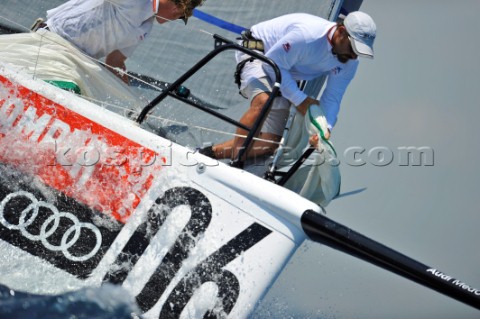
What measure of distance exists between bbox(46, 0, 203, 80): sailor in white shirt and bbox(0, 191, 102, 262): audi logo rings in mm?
853

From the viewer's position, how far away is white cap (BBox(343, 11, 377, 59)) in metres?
2.79

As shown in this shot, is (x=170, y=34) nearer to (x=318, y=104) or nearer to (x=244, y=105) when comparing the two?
(x=244, y=105)

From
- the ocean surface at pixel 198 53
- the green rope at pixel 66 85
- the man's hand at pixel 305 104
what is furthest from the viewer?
the ocean surface at pixel 198 53

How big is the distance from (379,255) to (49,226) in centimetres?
95

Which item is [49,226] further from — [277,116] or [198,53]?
[198,53]

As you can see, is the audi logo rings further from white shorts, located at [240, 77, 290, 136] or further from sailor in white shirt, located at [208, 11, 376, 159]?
white shorts, located at [240, 77, 290, 136]

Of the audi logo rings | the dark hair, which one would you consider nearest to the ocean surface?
the dark hair

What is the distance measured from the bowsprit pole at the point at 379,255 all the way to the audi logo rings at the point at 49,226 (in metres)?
0.63

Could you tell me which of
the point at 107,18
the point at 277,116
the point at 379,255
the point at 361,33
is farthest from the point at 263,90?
the point at 379,255

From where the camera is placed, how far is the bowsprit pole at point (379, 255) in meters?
2.17

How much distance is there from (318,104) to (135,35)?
765 mm

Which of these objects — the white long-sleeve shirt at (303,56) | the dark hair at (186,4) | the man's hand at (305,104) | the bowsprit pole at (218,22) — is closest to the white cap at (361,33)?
the white long-sleeve shirt at (303,56)

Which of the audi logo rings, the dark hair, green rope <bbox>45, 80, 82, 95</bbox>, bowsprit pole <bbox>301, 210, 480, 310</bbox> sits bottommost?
the audi logo rings

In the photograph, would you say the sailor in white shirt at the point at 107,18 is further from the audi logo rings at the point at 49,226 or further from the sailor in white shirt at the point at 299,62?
the audi logo rings at the point at 49,226
